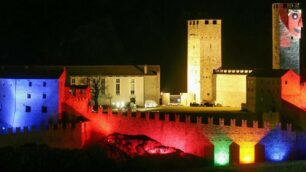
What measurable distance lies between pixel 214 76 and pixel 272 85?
373 inches

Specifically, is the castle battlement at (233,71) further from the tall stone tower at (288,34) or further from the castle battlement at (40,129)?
the castle battlement at (40,129)

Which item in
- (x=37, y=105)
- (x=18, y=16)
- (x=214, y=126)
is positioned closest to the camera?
(x=214, y=126)

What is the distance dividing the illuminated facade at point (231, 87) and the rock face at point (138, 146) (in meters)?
14.6

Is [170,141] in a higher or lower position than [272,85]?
lower

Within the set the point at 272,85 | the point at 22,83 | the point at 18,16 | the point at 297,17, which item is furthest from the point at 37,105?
the point at 18,16

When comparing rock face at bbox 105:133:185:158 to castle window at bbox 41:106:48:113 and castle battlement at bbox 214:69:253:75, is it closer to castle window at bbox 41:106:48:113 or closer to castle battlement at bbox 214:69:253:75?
castle window at bbox 41:106:48:113

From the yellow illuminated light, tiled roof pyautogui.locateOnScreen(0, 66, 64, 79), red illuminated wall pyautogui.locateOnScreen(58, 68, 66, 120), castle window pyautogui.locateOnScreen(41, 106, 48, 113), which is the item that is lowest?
the yellow illuminated light

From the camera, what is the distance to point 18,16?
3039 inches

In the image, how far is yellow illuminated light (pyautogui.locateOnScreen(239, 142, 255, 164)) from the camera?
3475 centimetres

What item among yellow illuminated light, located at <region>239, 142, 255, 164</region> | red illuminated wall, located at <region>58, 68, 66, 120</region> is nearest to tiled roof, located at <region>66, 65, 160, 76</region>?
red illuminated wall, located at <region>58, 68, 66, 120</region>

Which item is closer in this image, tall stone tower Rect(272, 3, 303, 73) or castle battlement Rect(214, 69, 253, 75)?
tall stone tower Rect(272, 3, 303, 73)

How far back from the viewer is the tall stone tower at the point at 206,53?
57.0 metres

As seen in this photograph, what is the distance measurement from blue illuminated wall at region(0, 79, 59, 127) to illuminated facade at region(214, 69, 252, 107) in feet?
50.1

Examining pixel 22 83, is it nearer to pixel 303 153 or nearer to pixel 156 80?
pixel 156 80
